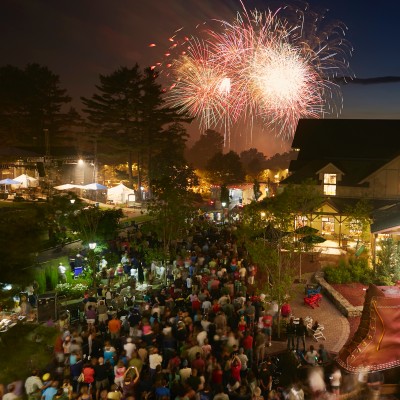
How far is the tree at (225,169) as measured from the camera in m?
67.1

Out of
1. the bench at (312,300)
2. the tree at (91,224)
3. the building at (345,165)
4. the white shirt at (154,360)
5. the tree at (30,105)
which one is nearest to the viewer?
the white shirt at (154,360)

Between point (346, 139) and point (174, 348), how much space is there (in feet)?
107

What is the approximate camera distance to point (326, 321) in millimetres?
15508

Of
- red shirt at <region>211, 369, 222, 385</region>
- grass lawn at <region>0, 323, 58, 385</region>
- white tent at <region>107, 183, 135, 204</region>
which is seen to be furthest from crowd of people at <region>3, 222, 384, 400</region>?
white tent at <region>107, 183, 135, 204</region>

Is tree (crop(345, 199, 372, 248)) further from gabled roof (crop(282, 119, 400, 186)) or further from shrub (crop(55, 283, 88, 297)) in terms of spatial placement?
shrub (crop(55, 283, 88, 297))

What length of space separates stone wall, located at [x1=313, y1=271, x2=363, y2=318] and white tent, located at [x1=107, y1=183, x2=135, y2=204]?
24.6 metres

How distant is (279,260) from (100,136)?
3696cm

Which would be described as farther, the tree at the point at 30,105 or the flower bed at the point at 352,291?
the tree at the point at 30,105

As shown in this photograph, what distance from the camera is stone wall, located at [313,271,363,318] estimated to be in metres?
15.8

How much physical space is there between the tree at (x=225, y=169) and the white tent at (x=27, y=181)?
31887 millimetres

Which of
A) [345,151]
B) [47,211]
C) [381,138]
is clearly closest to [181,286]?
[47,211]

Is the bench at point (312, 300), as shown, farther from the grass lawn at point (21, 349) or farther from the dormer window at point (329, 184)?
the dormer window at point (329, 184)

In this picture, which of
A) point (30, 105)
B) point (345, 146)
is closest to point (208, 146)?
point (30, 105)

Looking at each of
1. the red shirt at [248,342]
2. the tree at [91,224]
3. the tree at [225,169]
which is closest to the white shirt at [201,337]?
the red shirt at [248,342]
